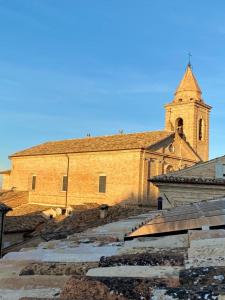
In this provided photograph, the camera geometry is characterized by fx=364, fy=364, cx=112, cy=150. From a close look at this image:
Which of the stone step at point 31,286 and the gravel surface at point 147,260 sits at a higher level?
the gravel surface at point 147,260

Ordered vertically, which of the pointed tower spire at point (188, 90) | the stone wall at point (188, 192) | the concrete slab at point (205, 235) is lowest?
the concrete slab at point (205, 235)

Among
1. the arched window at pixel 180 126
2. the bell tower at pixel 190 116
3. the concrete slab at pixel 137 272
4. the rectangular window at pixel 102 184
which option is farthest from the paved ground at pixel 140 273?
the arched window at pixel 180 126

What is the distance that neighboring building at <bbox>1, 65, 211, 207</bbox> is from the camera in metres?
30.8

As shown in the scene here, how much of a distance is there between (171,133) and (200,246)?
31814 mm

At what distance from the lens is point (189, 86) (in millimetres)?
40875

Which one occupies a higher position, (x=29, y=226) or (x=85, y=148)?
(x=85, y=148)

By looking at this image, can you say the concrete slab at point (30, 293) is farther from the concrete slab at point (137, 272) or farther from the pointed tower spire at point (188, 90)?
the pointed tower spire at point (188, 90)

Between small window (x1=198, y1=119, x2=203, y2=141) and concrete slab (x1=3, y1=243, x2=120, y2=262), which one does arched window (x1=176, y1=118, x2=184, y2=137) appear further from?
concrete slab (x1=3, y1=243, x2=120, y2=262)

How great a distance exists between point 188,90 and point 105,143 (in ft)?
42.8

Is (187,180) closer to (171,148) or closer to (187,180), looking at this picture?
(187,180)

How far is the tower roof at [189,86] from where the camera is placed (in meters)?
40.7

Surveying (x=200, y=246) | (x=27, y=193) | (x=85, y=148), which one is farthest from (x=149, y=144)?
(x=200, y=246)

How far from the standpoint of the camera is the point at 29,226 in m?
20.7

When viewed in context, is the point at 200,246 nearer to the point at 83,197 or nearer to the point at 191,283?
the point at 191,283
